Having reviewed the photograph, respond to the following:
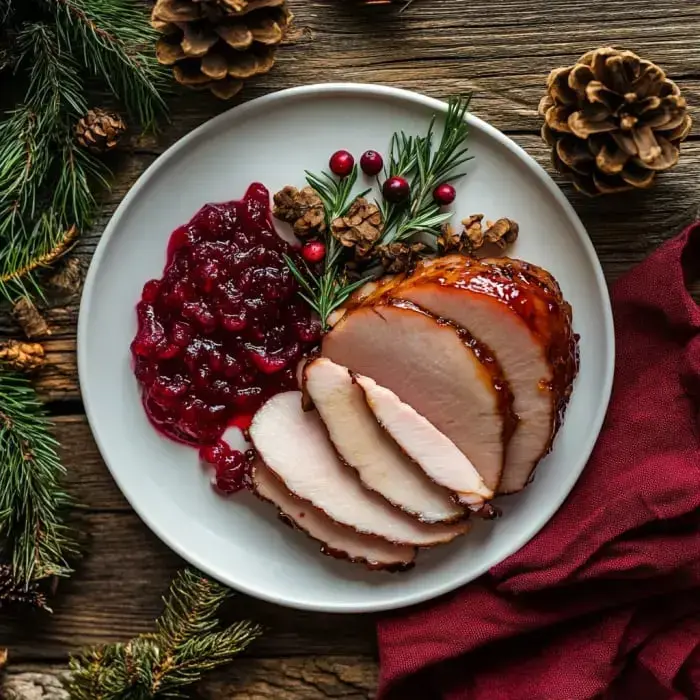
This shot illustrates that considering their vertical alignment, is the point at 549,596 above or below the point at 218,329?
below

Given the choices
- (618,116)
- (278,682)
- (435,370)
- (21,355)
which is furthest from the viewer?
(278,682)

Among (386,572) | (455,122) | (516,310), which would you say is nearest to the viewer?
(516,310)

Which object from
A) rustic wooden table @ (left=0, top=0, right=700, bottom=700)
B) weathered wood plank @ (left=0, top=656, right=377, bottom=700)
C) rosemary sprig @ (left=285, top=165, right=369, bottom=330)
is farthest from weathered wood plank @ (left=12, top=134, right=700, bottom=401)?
weathered wood plank @ (left=0, top=656, right=377, bottom=700)

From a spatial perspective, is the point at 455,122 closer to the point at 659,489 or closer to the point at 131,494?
the point at 659,489

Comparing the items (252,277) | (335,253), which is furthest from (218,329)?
(335,253)

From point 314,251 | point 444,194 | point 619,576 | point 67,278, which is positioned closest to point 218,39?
point 314,251

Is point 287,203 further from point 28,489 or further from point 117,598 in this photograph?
point 117,598
